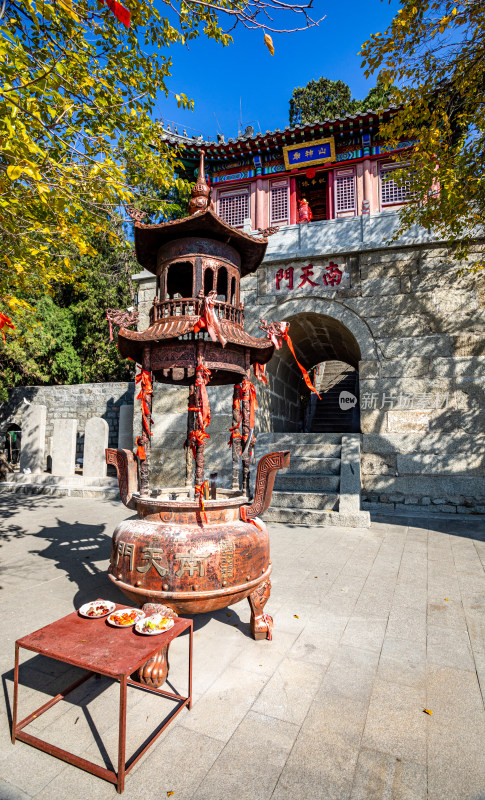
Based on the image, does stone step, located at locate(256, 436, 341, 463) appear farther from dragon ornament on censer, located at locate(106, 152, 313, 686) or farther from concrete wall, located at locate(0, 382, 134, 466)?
concrete wall, located at locate(0, 382, 134, 466)

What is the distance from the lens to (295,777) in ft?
6.44

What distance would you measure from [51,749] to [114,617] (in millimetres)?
648

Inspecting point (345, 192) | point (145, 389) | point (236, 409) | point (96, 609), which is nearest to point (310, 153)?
point (345, 192)

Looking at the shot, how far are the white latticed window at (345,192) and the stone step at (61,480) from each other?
1089 cm

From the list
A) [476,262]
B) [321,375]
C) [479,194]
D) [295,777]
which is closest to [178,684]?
[295,777]

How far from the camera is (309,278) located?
9.38 meters

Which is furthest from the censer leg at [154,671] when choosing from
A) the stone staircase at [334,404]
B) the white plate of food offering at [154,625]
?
the stone staircase at [334,404]

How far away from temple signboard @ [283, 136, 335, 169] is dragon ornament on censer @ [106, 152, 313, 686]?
10664mm

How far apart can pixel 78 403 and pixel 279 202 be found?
31.0 feet

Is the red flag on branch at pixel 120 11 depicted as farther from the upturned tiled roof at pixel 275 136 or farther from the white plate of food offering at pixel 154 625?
the upturned tiled roof at pixel 275 136

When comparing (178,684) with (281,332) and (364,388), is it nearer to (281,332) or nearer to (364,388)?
(281,332)

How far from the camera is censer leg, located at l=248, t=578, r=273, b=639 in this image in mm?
3316

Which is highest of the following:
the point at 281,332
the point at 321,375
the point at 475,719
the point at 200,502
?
the point at 321,375

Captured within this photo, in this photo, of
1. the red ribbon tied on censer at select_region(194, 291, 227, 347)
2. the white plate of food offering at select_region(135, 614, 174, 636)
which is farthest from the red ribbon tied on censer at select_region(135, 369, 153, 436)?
the white plate of food offering at select_region(135, 614, 174, 636)
